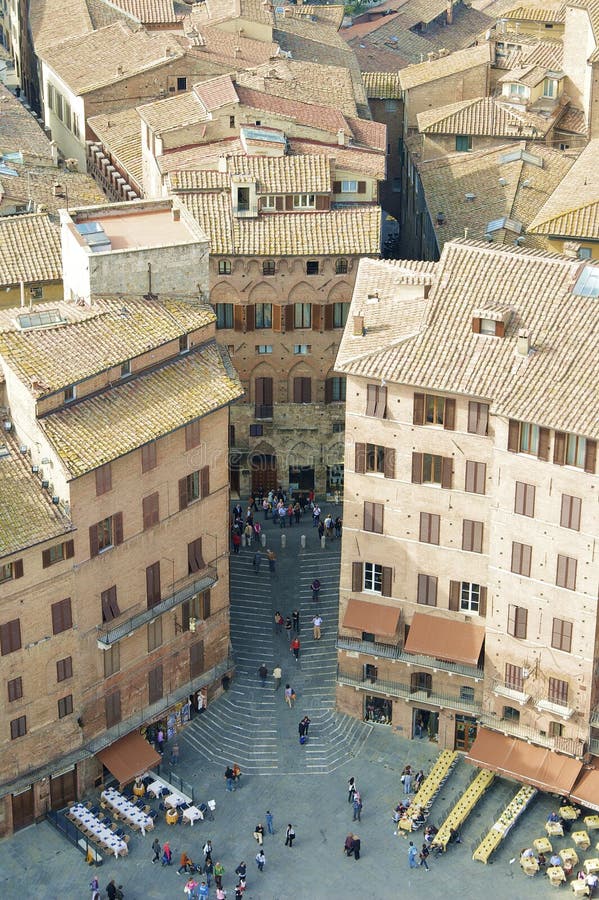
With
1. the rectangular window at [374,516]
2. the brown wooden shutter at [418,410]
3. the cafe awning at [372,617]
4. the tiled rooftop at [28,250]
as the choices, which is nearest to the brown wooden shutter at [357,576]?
the cafe awning at [372,617]

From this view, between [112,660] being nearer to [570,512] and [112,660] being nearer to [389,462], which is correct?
[389,462]

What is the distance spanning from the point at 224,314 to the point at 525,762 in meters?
36.7

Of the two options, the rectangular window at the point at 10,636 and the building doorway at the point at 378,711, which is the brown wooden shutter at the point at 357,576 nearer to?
the building doorway at the point at 378,711

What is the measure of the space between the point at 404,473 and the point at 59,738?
23.2 m

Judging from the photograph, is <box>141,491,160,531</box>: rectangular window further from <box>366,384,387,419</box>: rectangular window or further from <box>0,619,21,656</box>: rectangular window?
<box>366,384,387,419</box>: rectangular window

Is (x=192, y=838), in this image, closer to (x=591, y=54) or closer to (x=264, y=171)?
(x=264, y=171)

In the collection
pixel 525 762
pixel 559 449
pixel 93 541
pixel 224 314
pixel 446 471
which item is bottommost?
pixel 525 762

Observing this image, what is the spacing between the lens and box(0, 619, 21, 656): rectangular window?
354 feet

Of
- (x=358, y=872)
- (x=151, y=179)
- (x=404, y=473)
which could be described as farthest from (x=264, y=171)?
(x=358, y=872)

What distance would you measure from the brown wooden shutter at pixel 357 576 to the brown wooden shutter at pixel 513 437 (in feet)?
40.6

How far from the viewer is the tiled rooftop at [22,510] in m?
107

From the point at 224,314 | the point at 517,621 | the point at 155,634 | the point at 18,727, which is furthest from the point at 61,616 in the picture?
the point at 224,314

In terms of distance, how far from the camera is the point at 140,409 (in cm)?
11275

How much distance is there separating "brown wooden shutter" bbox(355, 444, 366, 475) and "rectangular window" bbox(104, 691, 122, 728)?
17876 millimetres
